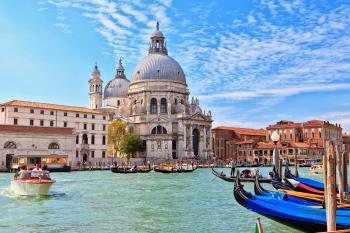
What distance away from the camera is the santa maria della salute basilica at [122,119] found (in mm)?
39688

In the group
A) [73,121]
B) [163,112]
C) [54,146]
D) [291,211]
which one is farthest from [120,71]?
[291,211]

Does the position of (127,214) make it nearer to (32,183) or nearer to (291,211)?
(32,183)

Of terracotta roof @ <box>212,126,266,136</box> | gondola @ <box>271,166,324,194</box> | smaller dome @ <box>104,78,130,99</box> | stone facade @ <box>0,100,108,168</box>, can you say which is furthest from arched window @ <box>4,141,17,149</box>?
terracotta roof @ <box>212,126,266,136</box>

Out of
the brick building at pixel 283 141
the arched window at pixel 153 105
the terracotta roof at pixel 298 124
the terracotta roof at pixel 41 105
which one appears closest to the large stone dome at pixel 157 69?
the arched window at pixel 153 105

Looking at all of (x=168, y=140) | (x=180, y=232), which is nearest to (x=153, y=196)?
(x=180, y=232)

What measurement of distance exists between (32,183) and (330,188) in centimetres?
1246

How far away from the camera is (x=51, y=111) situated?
4631 centimetres

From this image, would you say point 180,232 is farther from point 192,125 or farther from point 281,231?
point 192,125

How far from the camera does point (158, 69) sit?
6662 centimetres

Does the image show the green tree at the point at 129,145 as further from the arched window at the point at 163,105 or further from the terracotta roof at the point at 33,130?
the terracotta roof at the point at 33,130

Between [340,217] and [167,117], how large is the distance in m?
54.0

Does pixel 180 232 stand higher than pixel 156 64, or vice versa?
pixel 156 64

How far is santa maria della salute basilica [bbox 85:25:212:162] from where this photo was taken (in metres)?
61.5

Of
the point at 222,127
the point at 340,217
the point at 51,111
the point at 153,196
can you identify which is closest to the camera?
the point at 340,217
